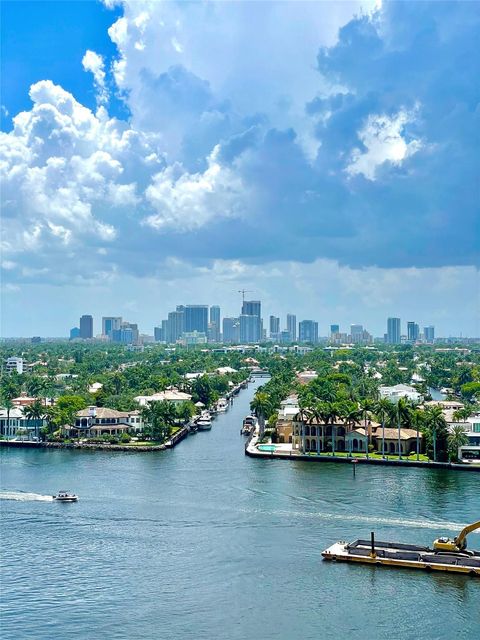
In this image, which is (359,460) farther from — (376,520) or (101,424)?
(101,424)

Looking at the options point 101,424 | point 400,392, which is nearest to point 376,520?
point 101,424

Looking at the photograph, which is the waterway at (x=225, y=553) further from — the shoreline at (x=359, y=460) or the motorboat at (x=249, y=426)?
the motorboat at (x=249, y=426)

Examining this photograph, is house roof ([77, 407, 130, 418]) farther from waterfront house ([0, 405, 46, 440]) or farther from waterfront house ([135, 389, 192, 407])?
waterfront house ([135, 389, 192, 407])

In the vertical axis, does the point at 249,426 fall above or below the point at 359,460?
above

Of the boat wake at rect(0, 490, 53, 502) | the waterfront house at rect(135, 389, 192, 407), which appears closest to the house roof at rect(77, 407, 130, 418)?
the waterfront house at rect(135, 389, 192, 407)

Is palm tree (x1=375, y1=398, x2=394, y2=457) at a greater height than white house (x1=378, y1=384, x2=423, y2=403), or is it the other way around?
white house (x1=378, y1=384, x2=423, y2=403)

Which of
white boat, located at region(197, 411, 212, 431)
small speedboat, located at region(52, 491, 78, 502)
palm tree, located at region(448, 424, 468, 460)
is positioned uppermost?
white boat, located at region(197, 411, 212, 431)

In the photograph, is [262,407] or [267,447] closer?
[267,447]
